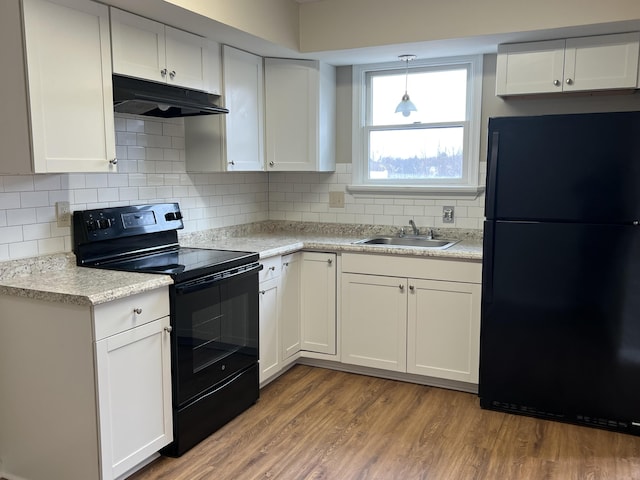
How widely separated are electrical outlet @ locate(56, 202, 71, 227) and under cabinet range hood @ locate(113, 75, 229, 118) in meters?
0.54

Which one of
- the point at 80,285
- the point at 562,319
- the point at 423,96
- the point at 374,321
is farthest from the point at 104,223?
the point at 562,319

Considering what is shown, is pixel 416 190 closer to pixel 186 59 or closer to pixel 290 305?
pixel 290 305

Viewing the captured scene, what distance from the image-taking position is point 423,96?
3.91 metres

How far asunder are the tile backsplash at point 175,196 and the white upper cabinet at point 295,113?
0.36 meters

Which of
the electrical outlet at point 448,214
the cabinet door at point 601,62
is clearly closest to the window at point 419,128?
the electrical outlet at point 448,214

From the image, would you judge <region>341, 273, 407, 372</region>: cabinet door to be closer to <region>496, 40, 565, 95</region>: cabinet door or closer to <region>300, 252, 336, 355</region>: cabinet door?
<region>300, 252, 336, 355</region>: cabinet door

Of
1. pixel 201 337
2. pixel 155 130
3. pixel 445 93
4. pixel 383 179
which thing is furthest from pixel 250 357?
pixel 445 93

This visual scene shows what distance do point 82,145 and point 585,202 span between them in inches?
93.9

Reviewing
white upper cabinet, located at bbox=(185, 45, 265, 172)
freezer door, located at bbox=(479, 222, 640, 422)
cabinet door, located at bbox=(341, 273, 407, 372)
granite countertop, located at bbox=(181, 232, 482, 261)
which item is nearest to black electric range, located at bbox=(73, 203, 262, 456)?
granite countertop, located at bbox=(181, 232, 482, 261)

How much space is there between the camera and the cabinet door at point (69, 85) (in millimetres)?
2250

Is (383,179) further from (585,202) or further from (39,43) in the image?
(39,43)

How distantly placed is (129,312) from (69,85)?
990mm

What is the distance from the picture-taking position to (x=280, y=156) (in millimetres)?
3855

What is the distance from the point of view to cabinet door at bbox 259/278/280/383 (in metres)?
3.32
